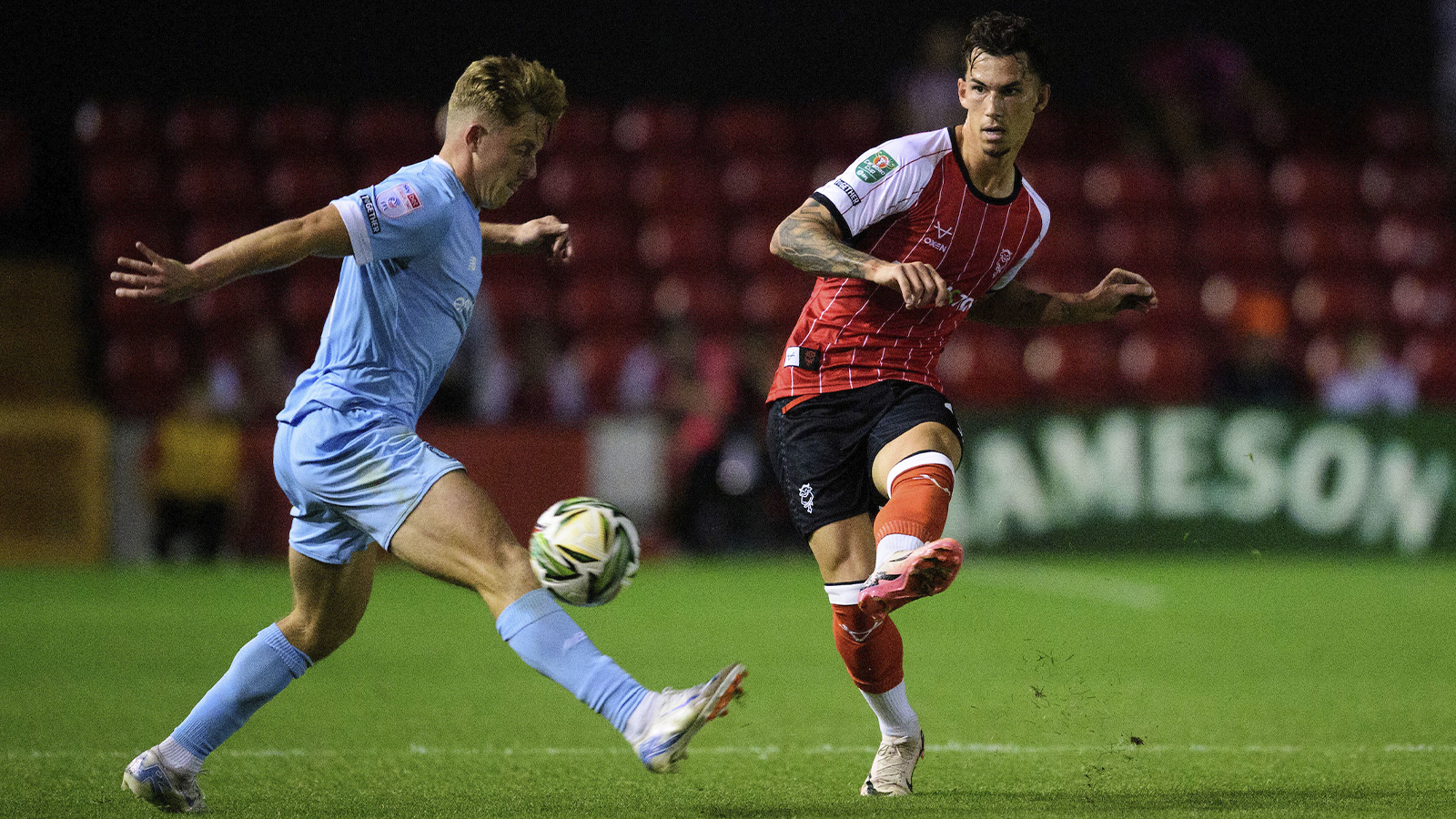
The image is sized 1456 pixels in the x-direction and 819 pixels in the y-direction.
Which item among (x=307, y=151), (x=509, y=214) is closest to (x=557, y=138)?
(x=509, y=214)

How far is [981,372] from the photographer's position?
48.3 feet

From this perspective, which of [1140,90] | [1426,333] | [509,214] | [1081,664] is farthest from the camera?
[1140,90]

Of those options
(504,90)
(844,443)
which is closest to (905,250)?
(844,443)

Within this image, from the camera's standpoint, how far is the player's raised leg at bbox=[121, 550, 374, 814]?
4414 millimetres

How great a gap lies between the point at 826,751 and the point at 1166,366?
34.2 ft

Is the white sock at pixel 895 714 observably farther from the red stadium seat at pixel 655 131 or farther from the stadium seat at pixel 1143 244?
the red stadium seat at pixel 655 131

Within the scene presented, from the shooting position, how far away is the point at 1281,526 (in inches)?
517

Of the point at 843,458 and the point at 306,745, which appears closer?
the point at 843,458

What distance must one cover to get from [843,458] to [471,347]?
363 inches

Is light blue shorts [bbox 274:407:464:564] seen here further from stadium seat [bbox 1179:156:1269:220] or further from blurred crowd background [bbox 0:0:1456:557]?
stadium seat [bbox 1179:156:1269:220]

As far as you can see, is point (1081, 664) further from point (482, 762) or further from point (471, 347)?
point (471, 347)

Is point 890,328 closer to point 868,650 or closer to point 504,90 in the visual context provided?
point 868,650

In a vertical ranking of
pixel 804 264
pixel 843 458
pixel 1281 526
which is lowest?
Result: pixel 1281 526

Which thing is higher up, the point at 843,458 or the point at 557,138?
the point at 557,138
